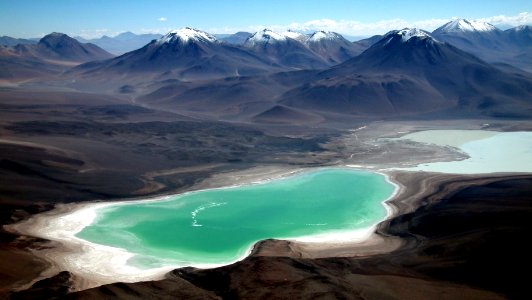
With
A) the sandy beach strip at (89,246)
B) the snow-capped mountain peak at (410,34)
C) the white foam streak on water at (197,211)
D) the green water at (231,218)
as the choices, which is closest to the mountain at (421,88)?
the snow-capped mountain peak at (410,34)

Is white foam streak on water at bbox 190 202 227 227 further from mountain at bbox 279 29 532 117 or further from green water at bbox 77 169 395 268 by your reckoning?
mountain at bbox 279 29 532 117

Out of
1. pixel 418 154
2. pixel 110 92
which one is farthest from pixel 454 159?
pixel 110 92

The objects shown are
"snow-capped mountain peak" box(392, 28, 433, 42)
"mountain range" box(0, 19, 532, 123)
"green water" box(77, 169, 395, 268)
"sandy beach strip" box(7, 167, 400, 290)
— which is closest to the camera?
"sandy beach strip" box(7, 167, 400, 290)

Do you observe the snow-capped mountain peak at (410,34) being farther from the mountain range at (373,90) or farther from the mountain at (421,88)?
the mountain at (421,88)

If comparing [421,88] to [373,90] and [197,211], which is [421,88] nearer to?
[373,90]

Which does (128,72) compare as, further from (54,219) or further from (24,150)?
(54,219)

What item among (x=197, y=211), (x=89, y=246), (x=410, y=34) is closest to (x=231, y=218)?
(x=197, y=211)

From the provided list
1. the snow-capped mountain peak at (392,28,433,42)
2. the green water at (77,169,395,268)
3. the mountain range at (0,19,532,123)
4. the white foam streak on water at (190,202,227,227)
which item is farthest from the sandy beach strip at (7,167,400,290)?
the snow-capped mountain peak at (392,28,433,42)
